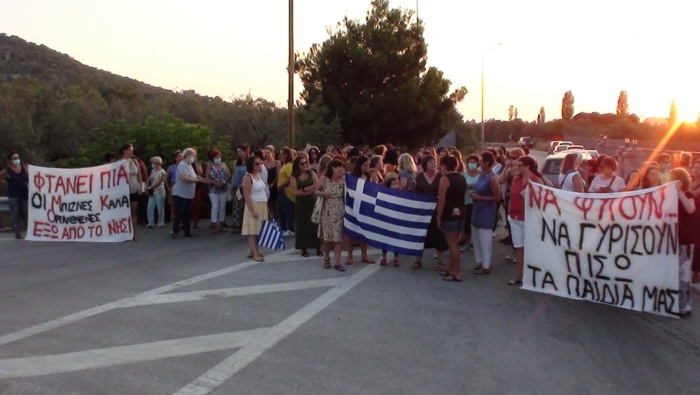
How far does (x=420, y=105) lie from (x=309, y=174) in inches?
945

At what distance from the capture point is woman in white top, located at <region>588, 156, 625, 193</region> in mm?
9719

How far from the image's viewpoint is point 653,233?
7.62 m

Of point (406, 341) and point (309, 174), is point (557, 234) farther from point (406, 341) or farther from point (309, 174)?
point (309, 174)

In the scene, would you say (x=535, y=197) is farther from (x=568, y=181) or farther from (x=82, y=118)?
(x=82, y=118)

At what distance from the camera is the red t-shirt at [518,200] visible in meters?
9.20

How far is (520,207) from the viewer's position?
9.21 metres

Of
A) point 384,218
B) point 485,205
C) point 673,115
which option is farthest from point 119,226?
point 673,115

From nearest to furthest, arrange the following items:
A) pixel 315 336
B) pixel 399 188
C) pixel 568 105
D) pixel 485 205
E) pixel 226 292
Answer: pixel 315 336
pixel 226 292
pixel 485 205
pixel 399 188
pixel 568 105

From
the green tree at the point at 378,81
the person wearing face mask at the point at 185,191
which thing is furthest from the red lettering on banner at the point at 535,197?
the green tree at the point at 378,81

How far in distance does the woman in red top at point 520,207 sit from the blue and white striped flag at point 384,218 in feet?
4.50

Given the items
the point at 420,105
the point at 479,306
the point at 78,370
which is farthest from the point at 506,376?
the point at 420,105

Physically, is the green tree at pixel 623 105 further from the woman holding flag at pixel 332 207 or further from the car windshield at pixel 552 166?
the woman holding flag at pixel 332 207

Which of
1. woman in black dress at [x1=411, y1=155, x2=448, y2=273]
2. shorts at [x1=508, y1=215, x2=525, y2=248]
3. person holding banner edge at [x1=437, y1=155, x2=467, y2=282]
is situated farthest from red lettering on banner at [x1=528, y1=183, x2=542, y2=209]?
woman in black dress at [x1=411, y1=155, x2=448, y2=273]

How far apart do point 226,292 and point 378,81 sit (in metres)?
27.5
